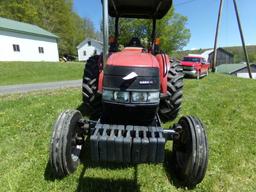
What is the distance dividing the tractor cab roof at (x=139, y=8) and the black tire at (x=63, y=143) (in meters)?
2.30

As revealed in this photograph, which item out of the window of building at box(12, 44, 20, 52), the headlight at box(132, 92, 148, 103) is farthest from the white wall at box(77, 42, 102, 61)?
the headlight at box(132, 92, 148, 103)

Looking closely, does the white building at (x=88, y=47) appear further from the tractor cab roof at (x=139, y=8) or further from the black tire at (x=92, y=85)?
the black tire at (x=92, y=85)

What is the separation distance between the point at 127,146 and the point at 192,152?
0.78 metres

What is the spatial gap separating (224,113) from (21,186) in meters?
4.52

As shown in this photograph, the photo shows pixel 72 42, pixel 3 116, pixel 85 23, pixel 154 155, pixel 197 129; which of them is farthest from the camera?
pixel 85 23

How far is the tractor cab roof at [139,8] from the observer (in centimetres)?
411

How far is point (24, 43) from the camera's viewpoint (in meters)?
28.8

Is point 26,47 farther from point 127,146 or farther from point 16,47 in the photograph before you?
point 127,146

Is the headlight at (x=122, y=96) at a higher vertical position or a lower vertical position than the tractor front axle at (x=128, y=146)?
higher

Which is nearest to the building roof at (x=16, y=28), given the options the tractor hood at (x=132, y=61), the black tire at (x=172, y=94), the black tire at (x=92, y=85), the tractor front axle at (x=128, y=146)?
the black tire at (x=92, y=85)

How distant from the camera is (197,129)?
2.65m

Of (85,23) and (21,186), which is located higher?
(85,23)

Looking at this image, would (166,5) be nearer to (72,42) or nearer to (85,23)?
(72,42)

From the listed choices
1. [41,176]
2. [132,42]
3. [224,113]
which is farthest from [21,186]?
[224,113]
